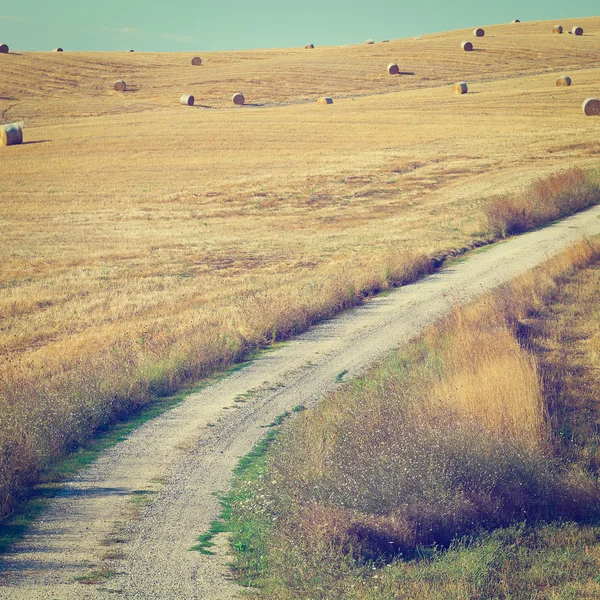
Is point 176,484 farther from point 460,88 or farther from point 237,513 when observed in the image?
point 460,88

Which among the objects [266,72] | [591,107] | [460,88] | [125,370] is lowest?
[125,370]

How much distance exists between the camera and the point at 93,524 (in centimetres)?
736

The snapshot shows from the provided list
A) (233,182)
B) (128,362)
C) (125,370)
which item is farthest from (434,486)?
(233,182)

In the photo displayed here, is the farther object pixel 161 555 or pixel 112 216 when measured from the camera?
pixel 112 216

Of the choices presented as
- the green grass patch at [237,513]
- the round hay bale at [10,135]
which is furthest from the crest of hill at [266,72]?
the green grass patch at [237,513]

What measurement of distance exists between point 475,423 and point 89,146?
142 feet

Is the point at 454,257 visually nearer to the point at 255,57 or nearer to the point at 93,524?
the point at 93,524

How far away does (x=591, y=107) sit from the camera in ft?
149

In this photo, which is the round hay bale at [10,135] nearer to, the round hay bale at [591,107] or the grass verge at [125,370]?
the round hay bale at [591,107]

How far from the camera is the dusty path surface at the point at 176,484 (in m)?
6.39

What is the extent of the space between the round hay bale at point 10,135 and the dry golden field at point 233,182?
122 centimetres

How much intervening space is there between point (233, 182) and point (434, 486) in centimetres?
3205

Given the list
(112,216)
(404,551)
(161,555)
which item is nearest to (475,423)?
(404,551)

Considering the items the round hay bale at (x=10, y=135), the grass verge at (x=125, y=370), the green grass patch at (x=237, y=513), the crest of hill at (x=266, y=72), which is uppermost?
the crest of hill at (x=266, y=72)
